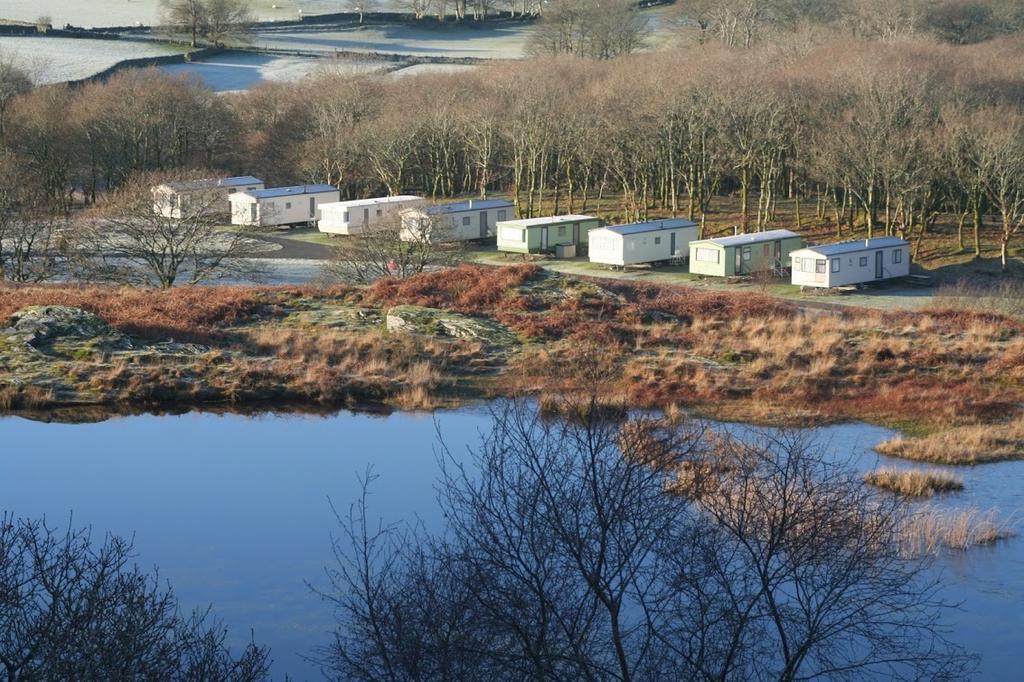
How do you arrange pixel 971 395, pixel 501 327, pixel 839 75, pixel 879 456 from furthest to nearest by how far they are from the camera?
pixel 839 75 → pixel 501 327 → pixel 971 395 → pixel 879 456

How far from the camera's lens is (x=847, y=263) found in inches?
1842

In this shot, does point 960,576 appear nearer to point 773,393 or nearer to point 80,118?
point 773,393

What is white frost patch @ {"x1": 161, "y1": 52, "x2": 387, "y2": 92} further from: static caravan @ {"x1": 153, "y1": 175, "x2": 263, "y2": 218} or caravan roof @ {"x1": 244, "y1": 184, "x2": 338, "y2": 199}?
static caravan @ {"x1": 153, "y1": 175, "x2": 263, "y2": 218}

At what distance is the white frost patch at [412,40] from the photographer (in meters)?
116

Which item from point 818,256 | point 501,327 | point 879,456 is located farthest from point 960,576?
point 818,256

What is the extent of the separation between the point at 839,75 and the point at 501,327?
33112mm

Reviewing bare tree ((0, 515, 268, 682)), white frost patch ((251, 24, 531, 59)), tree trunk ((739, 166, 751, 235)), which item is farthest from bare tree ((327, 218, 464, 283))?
white frost patch ((251, 24, 531, 59))

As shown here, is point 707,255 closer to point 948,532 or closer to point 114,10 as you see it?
point 948,532

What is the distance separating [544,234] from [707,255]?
8480mm

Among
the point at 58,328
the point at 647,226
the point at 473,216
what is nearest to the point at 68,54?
the point at 473,216

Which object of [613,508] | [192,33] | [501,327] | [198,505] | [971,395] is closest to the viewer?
[613,508]

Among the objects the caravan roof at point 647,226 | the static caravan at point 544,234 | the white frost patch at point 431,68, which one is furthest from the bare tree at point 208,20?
the caravan roof at point 647,226

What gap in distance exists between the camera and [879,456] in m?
25.8

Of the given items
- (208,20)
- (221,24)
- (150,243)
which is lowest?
(150,243)
